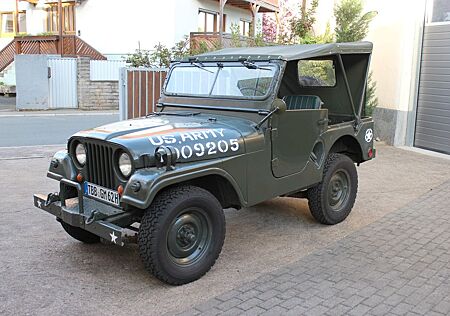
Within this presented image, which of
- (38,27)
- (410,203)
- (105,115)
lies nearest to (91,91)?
(105,115)

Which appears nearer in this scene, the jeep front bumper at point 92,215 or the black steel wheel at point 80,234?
the jeep front bumper at point 92,215

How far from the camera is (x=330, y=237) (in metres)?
5.40

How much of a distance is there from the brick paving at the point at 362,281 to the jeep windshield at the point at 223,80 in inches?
68.2

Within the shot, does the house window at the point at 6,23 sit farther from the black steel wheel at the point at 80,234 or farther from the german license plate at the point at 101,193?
the german license plate at the point at 101,193

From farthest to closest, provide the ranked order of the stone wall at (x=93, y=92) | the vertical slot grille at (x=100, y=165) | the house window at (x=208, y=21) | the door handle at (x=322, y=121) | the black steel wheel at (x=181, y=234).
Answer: the house window at (x=208, y=21) < the stone wall at (x=93, y=92) < the door handle at (x=322, y=121) < the vertical slot grille at (x=100, y=165) < the black steel wheel at (x=181, y=234)

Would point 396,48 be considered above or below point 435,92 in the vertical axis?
above

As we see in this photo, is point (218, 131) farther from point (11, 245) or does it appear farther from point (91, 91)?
point (91, 91)

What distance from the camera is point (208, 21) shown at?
2483 centimetres

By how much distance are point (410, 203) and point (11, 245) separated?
16.4 feet

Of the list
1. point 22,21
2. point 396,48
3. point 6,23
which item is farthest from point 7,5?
point 396,48

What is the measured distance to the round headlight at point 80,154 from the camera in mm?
4430

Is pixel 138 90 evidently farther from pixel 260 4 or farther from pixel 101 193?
pixel 260 4

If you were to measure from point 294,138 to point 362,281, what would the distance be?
1.55 metres

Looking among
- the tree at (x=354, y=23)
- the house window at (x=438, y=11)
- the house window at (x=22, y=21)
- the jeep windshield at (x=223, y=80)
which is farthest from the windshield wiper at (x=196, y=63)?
the house window at (x=22, y=21)
